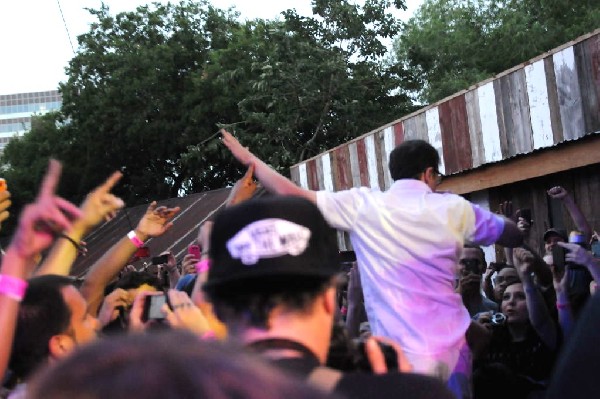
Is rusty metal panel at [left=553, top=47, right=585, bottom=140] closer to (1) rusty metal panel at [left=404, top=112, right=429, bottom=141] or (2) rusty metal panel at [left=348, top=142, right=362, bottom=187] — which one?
(1) rusty metal panel at [left=404, top=112, right=429, bottom=141]

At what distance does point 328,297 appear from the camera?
6.50 feet

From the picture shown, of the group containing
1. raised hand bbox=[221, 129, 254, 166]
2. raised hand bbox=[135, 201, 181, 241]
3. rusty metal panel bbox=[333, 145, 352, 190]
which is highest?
rusty metal panel bbox=[333, 145, 352, 190]

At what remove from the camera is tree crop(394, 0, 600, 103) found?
28.3 metres

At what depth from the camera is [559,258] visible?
18.1ft

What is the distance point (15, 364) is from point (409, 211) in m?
1.78

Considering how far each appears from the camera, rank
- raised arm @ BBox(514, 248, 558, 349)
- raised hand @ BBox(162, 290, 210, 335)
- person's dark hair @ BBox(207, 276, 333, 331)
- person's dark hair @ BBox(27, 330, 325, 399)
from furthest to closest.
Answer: raised arm @ BBox(514, 248, 558, 349) → raised hand @ BBox(162, 290, 210, 335) → person's dark hair @ BBox(207, 276, 333, 331) → person's dark hair @ BBox(27, 330, 325, 399)

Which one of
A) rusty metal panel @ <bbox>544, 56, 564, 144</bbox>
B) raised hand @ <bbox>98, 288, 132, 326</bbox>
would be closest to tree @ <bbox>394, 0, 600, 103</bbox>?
rusty metal panel @ <bbox>544, 56, 564, 144</bbox>

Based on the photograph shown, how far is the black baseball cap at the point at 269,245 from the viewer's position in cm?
193

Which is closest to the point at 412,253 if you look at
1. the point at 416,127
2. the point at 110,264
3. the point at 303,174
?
the point at 110,264

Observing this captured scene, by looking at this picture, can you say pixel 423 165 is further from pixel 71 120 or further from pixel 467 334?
pixel 71 120

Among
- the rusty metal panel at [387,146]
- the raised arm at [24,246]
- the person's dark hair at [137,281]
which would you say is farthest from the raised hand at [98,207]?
the rusty metal panel at [387,146]

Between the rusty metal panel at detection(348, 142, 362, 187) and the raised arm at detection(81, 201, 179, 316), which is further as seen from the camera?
the rusty metal panel at detection(348, 142, 362, 187)

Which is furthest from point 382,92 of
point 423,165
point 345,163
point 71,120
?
point 423,165

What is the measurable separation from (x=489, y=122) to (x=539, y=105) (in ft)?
4.23
